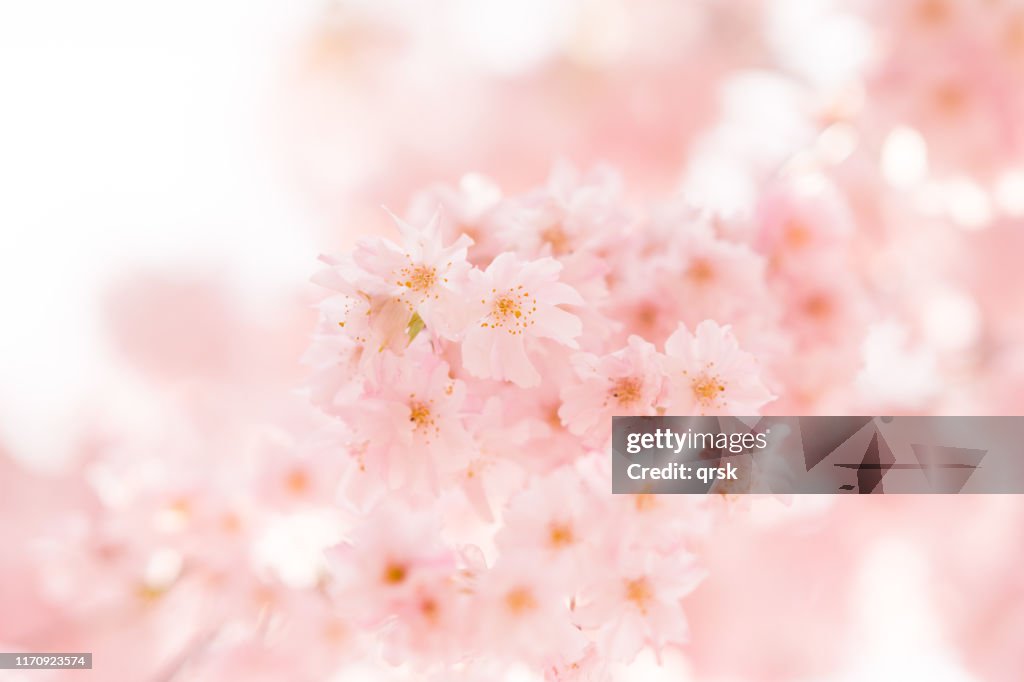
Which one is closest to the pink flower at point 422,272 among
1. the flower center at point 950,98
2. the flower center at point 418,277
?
the flower center at point 418,277

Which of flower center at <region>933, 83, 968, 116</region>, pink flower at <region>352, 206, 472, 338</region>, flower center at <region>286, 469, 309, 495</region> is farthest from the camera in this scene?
flower center at <region>933, 83, 968, 116</region>

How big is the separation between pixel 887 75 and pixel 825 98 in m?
0.09

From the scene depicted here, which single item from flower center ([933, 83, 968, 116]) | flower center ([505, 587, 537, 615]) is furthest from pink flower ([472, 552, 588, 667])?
flower center ([933, 83, 968, 116])

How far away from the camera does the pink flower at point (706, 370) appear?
0.32 meters

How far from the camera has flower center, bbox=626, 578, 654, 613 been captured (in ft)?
1.08

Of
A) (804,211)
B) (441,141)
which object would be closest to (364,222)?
(441,141)

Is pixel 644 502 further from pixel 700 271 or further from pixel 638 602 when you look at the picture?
pixel 700 271

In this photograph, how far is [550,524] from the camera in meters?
0.33

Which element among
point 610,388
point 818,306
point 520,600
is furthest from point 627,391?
point 818,306

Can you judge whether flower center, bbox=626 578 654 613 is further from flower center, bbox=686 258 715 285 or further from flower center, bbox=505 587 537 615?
flower center, bbox=686 258 715 285

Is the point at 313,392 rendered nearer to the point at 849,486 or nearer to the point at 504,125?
the point at 849,486

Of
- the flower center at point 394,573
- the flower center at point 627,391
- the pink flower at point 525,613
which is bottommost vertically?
the pink flower at point 525,613

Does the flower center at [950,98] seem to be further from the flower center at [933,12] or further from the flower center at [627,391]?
the flower center at [627,391]

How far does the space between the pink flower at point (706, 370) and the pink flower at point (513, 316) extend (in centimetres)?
5
